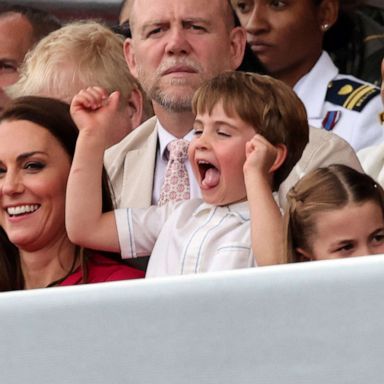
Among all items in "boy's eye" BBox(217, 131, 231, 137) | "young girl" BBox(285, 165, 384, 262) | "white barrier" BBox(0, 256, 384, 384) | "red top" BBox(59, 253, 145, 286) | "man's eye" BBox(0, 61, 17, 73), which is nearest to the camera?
"white barrier" BBox(0, 256, 384, 384)

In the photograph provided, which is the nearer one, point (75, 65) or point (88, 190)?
point (88, 190)

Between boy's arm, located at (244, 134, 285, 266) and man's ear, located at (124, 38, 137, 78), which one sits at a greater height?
man's ear, located at (124, 38, 137, 78)

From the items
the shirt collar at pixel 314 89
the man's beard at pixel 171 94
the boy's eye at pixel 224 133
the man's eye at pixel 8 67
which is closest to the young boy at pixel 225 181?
the boy's eye at pixel 224 133

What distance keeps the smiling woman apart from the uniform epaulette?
402mm

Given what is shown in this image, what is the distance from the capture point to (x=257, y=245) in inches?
97.3

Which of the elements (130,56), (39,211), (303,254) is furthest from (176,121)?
(303,254)

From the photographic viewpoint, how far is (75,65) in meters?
2.89

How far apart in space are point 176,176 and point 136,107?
8.4 inches

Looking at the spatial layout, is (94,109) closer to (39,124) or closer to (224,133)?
Result: (39,124)

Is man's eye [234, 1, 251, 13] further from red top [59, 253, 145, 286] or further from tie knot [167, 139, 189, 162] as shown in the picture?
red top [59, 253, 145, 286]

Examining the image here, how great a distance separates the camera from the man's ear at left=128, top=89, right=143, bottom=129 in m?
2.89

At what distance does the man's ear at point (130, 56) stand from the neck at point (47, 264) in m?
0.31

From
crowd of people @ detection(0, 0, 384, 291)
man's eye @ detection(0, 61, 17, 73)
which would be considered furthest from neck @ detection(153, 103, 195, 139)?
man's eye @ detection(0, 61, 17, 73)

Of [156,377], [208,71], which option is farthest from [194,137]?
[156,377]
